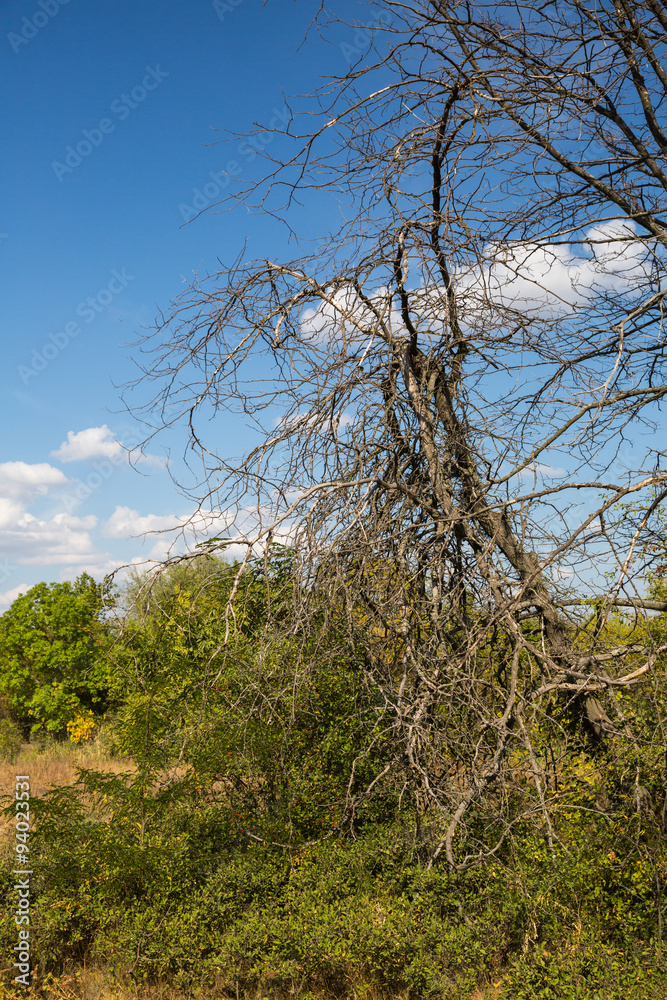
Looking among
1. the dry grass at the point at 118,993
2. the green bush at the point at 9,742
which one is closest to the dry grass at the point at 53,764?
the green bush at the point at 9,742

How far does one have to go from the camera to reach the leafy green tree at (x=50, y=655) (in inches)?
A: 630

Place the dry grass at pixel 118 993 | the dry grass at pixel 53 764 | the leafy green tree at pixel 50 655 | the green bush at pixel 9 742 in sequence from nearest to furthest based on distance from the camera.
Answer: the dry grass at pixel 118 993, the dry grass at pixel 53 764, the green bush at pixel 9 742, the leafy green tree at pixel 50 655

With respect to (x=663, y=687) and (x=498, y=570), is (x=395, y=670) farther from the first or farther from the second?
(x=663, y=687)

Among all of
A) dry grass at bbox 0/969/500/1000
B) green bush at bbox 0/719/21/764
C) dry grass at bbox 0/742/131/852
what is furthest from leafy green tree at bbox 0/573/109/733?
dry grass at bbox 0/969/500/1000

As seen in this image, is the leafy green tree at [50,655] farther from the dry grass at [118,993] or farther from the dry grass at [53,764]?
the dry grass at [118,993]

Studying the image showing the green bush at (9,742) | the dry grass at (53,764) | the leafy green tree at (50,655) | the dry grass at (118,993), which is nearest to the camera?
the dry grass at (118,993)

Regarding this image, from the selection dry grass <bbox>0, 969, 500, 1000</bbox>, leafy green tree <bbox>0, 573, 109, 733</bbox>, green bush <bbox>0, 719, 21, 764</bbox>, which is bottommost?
dry grass <bbox>0, 969, 500, 1000</bbox>

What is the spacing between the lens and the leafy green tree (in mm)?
16000

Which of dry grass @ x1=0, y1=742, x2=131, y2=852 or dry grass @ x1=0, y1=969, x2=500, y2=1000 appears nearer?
dry grass @ x1=0, y1=969, x2=500, y2=1000

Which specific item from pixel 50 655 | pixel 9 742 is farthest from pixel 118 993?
pixel 50 655

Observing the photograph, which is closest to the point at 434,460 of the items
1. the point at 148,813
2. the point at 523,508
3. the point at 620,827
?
the point at 523,508

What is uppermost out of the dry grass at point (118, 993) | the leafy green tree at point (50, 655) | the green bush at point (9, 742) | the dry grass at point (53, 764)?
the leafy green tree at point (50, 655)

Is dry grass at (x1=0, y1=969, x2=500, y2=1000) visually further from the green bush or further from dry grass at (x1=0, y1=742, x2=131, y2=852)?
the green bush

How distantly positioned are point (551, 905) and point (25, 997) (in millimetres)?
3753
